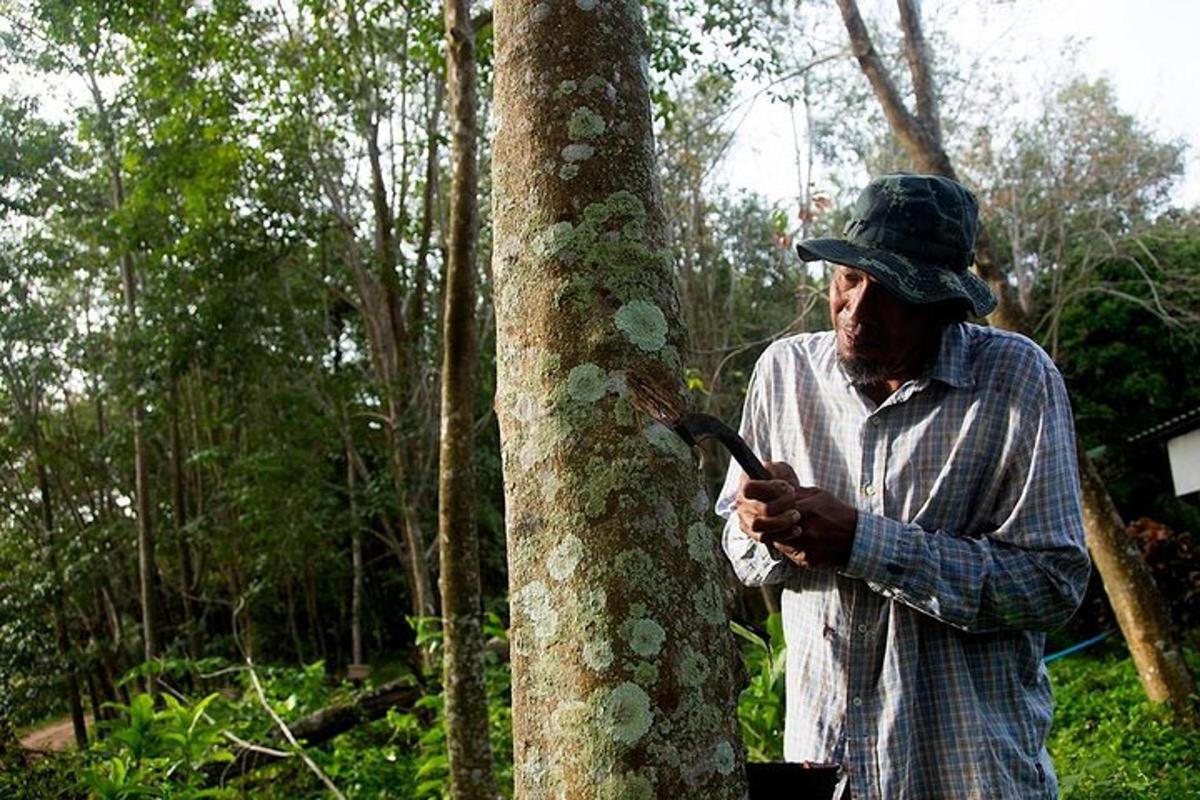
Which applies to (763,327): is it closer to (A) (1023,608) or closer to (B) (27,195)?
(B) (27,195)

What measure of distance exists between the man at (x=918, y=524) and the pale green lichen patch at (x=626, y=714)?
1.49 ft

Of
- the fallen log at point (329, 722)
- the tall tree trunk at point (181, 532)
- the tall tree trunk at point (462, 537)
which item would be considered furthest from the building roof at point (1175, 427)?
the tall tree trunk at point (181, 532)

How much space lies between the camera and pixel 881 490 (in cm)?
161

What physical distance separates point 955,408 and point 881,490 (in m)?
0.17

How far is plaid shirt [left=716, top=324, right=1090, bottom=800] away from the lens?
1.45 meters

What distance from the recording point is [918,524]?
5.06 ft

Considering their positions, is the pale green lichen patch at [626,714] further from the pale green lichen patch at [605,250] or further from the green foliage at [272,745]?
the green foliage at [272,745]

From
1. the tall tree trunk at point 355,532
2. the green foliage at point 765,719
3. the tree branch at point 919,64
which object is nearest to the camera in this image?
the green foliage at point 765,719

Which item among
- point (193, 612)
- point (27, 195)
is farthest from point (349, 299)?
point (193, 612)

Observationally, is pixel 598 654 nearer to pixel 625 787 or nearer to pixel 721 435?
pixel 625 787

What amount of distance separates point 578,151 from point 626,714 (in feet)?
2.11

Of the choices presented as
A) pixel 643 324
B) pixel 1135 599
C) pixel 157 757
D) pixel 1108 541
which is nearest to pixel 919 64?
pixel 1108 541

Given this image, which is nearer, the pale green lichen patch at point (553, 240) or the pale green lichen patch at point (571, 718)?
the pale green lichen patch at point (571, 718)

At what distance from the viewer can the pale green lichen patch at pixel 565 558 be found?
1.06 meters
